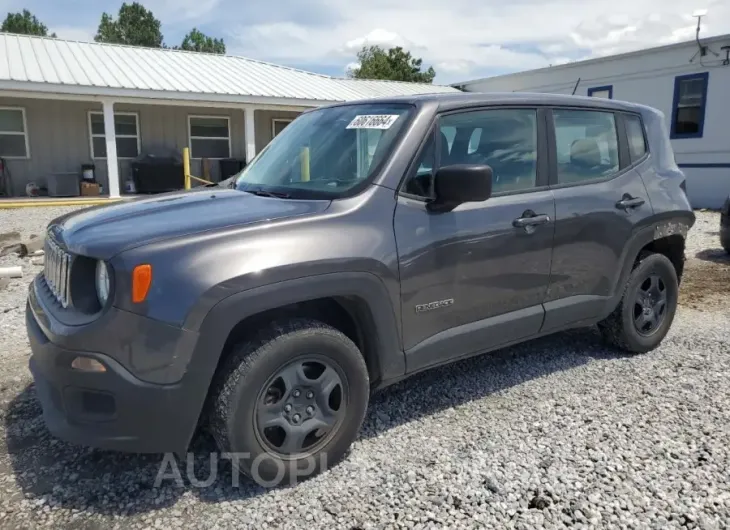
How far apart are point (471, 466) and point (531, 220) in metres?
1.50

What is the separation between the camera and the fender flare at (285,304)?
8.23 ft

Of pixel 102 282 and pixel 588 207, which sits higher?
pixel 588 207

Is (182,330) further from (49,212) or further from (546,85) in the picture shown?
(546,85)

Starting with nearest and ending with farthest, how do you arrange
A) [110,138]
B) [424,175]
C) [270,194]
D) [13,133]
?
[424,175] < [270,194] < [110,138] < [13,133]

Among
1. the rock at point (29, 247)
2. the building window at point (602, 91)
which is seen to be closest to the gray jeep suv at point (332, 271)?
the rock at point (29, 247)

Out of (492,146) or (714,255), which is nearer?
(492,146)

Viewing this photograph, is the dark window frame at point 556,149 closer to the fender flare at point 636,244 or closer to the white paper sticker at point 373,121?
the fender flare at point 636,244

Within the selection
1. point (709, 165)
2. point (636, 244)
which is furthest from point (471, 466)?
point (709, 165)

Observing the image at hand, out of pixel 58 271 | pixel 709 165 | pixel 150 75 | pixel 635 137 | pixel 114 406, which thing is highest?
pixel 150 75

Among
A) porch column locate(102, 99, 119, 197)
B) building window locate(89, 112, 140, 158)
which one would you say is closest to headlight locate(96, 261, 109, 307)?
porch column locate(102, 99, 119, 197)

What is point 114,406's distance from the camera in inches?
96.9

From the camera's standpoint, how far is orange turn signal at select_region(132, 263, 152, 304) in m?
2.42

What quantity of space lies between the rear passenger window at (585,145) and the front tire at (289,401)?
2.01m

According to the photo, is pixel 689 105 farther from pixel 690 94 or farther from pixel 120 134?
pixel 120 134
